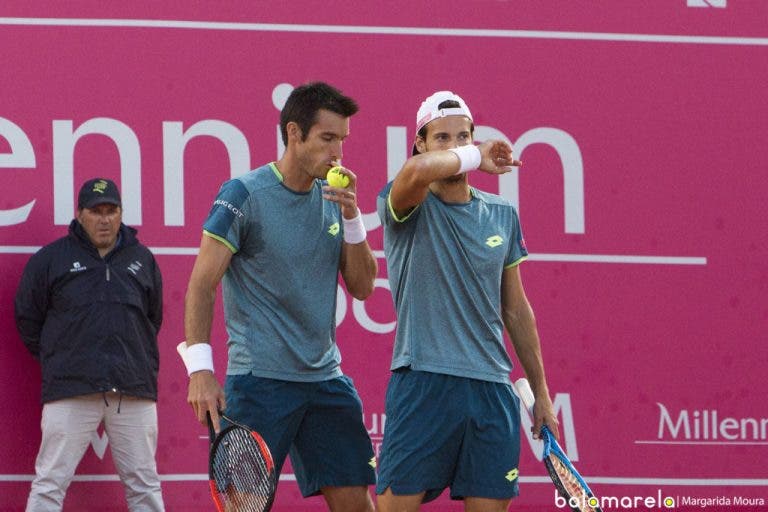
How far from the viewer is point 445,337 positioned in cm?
505

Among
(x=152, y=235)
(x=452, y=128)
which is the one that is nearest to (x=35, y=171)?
(x=152, y=235)

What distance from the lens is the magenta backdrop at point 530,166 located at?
7273mm

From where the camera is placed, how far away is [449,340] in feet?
16.6

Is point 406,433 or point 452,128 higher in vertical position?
point 452,128

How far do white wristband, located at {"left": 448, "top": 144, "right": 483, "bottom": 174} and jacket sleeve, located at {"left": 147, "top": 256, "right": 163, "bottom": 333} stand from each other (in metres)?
2.68

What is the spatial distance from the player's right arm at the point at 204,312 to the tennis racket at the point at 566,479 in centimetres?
116

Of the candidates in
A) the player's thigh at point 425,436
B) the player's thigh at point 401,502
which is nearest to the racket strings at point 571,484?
the player's thigh at point 425,436

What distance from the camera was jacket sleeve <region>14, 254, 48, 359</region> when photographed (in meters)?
7.04

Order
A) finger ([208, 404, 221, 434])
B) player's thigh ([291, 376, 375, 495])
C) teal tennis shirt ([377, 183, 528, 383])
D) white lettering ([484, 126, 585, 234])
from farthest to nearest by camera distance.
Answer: white lettering ([484, 126, 585, 234]), player's thigh ([291, 376, 375, 495]), teal tennis shirt ([377, 183, 528, 383]), finger ([208, 404, 221, 434])

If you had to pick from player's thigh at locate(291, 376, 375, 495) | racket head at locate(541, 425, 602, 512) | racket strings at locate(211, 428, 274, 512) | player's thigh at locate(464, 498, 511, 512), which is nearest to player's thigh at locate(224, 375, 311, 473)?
player's thigh at locate(291, 376, 375, 495)

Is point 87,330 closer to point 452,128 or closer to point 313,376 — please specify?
point 313,376

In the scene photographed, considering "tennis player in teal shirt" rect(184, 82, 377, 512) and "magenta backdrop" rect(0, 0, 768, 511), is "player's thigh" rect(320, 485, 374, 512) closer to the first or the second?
"tennis player in teal shirt" rect(184, 82, 377, 512)

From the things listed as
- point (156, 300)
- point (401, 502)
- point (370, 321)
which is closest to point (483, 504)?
point (401, 502)

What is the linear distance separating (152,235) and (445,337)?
2.73 meters
